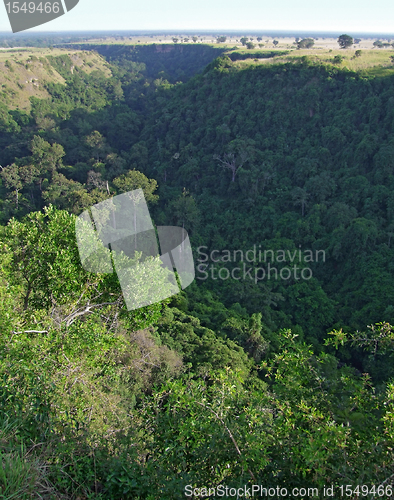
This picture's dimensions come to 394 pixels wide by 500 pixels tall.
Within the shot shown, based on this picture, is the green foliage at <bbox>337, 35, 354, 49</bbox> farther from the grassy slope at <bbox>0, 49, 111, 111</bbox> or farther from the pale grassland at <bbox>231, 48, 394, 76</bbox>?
the grassy slope at <bbox>0, 49, 111, 111</bbox>

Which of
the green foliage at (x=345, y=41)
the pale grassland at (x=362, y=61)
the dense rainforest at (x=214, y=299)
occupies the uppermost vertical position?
the green foliage at (x=345, y=41)

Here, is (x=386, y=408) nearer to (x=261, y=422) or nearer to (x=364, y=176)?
(x=261, y=422)

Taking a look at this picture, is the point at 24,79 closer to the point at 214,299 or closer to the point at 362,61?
the point at 362,61

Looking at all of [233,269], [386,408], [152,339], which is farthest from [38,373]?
[233,269]

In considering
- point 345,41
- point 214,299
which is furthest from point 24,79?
point 214,299

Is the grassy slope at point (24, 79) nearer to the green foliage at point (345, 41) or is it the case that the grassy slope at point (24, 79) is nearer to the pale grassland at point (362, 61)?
the pale grassland at point (362, 61)

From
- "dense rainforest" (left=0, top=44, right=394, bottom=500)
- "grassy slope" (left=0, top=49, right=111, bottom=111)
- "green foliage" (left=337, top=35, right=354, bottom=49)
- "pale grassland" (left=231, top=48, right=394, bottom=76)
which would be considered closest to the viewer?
"dense rainforest" (left=0, top=44, right=394, bottom=500)

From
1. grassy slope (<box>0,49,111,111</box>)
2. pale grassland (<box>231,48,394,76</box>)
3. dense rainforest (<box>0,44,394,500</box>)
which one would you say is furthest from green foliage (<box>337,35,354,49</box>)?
grassy slope (<box>0,49,111,111</box>)

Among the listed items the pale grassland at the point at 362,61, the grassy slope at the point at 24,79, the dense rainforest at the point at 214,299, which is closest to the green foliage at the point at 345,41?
the pale grassland at the point at 362,61
